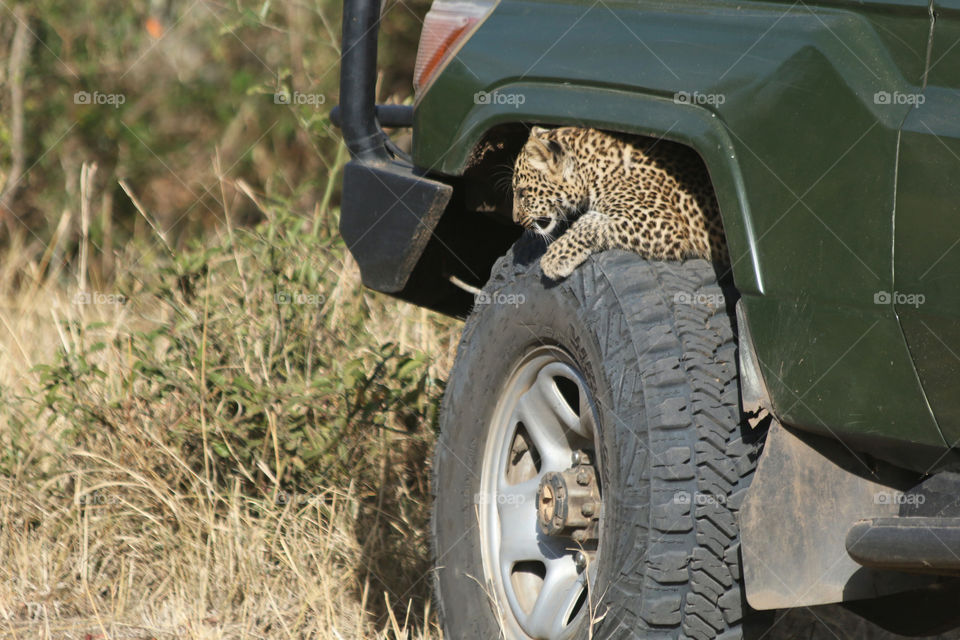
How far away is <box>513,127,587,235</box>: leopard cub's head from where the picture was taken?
140 inches

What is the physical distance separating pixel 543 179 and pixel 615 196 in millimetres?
371

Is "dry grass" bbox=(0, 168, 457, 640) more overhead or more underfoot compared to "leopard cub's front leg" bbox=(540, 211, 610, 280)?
more underfoot

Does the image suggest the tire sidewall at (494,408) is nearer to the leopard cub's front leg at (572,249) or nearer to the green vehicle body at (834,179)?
the leopard cub's front leg at (572,249)

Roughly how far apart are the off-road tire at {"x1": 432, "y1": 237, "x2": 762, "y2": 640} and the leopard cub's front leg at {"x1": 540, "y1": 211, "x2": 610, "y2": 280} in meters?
0.04

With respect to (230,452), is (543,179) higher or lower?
higher

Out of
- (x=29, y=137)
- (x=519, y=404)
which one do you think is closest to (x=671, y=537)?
(x=519, y=404)

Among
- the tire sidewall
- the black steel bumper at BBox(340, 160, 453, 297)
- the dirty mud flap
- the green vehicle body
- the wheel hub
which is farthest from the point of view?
the black steel bumper at BBox(340, 160, 453, 297)

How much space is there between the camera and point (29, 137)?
28.3ft

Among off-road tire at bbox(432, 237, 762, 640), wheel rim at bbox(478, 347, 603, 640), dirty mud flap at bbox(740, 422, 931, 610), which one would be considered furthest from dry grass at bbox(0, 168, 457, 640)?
dirty mud flap at bbox(740, 422, 931, 610)

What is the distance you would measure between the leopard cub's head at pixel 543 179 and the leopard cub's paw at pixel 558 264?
437 mm

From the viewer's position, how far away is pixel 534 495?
10.5 feet

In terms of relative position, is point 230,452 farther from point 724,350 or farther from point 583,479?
point 724,350

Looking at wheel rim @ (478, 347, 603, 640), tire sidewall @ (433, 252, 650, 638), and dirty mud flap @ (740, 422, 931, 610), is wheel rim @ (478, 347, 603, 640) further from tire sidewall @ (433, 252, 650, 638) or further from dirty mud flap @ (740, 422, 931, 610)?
dirty mud flap @ (740, 422, 931, 610)

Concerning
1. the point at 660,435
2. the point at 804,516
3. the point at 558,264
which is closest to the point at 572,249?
the point at 558,264
